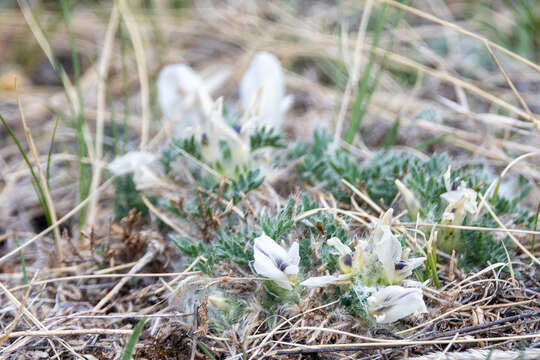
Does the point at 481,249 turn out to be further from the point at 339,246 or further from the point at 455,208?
the point at 339,246

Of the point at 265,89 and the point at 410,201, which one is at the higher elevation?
the point at 265,89

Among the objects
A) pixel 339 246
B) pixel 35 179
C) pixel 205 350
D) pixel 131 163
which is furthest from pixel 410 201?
pixel 35 179

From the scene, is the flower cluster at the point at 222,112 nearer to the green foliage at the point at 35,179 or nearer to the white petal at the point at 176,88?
the white petal at the point at 176,88

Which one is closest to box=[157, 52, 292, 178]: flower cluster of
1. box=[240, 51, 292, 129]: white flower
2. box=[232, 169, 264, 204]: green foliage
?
box=[240, 51, 292, 129]: white flower

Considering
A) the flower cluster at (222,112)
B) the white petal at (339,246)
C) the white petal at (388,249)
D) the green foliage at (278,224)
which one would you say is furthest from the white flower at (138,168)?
the white petal at (388,249)

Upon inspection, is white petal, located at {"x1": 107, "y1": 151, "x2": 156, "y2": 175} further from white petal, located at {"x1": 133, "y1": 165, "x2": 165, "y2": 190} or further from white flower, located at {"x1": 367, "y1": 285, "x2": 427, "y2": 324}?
white flower, located at {"x1": 367, "y1": 285, "x2": 427, "y2": 324}

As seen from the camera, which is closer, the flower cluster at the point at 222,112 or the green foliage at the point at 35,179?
the green foliage at the point at 35,179

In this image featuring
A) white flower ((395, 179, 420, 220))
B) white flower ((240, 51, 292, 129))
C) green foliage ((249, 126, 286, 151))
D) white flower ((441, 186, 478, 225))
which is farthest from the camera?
white flower ((240, 51, 292, 129))
